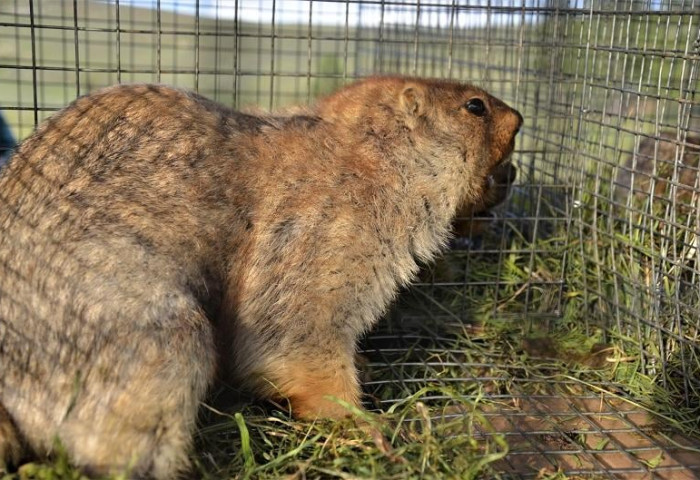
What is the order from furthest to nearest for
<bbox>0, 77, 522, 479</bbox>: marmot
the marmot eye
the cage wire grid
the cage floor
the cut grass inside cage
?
1. the marmot eye
2. the cage wire grid
3. the cage floor
4. the cut grass inside cage
5. <bbox>0, 77, 522, 479</bbox>: marmot

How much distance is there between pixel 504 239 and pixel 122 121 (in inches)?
129

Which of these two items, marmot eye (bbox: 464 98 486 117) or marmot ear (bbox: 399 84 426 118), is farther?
marmot eye (bbox: 464 98 486 117)

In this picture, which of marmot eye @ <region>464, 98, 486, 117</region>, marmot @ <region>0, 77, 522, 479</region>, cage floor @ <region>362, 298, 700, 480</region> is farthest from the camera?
marmot eye @ <region>464, 98, 486, 117</region>

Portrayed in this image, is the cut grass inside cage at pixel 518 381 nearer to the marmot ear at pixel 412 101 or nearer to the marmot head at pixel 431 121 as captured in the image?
the marmot head at pixel 431 121

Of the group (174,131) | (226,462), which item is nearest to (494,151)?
(174,131)

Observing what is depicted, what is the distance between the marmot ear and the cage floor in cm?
170

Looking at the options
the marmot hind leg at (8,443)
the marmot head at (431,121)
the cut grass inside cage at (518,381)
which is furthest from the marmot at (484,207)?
the marmot hind leg at (8,443)

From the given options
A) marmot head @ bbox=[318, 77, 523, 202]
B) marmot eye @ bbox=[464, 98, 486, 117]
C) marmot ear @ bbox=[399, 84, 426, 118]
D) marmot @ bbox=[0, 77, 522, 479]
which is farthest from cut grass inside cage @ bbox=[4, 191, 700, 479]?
marmot ear @ bbox=[399, 84, 426, 118]

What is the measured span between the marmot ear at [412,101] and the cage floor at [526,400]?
5.57 feet

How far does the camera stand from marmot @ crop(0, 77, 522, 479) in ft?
12.0

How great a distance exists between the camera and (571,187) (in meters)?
6.11

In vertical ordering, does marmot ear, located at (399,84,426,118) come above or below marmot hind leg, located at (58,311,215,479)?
above

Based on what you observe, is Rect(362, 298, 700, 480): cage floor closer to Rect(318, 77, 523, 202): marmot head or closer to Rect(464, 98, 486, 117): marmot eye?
Rect(318, 77, 523, 202): marmot head

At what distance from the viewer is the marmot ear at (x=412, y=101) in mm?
4965
